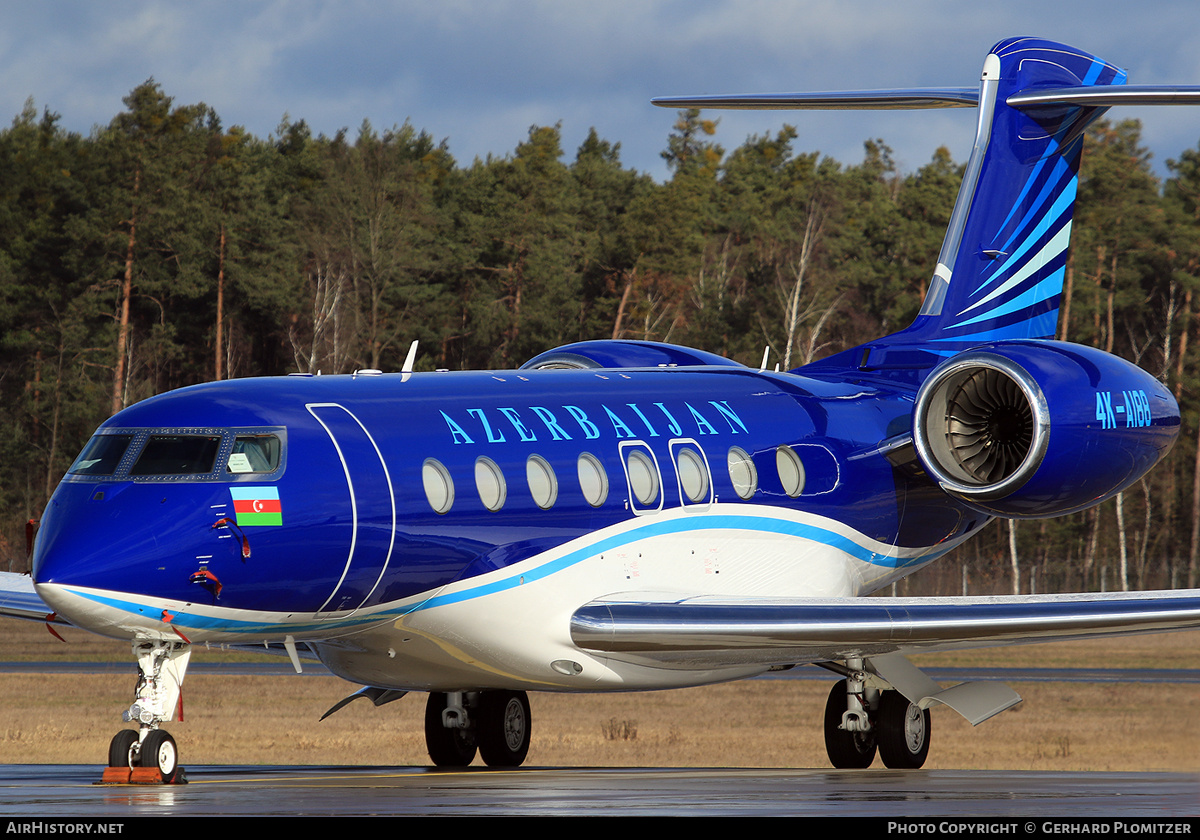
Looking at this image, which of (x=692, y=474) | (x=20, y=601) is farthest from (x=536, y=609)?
(x=20, y=601)

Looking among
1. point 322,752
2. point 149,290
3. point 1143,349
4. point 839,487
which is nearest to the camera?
point 839,487

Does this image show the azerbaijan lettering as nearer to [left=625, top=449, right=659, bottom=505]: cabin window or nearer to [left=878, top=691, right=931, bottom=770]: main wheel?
[left=625, top=449, right=659, bottom=505]: cabin window

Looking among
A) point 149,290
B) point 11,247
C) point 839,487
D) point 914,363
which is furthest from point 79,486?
point 11,247

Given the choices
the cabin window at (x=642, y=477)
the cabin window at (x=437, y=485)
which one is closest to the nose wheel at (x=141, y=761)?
the cabin window at (x=437, y=485)

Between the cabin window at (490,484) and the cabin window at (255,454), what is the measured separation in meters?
2.09

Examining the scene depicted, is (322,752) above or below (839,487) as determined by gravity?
below

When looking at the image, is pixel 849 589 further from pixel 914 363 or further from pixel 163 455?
pixel 163 455

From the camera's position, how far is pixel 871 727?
19.9 meters

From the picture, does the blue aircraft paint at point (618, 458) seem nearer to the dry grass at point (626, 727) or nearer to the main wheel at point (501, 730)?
the main wheel at point (501, 730)

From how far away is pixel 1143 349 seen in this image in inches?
2849

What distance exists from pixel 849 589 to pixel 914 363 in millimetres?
3369

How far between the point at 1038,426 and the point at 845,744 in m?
4.40

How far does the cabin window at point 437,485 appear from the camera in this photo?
50.3 feet

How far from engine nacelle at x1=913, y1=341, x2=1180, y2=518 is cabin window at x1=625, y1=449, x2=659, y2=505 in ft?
11.0
